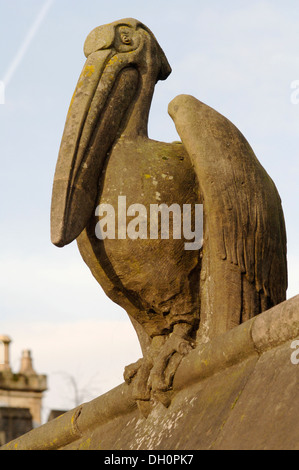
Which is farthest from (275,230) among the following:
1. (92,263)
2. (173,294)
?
(92,263)

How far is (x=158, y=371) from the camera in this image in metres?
5.25

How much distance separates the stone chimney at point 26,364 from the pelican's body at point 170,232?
21072 mm

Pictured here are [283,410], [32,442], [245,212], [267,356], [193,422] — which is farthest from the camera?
[32,442]

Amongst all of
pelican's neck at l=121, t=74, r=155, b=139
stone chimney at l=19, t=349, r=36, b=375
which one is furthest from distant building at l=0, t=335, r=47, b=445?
pelican's neck at l=121, t=74, r=155, b=139

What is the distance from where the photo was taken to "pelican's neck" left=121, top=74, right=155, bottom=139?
5902 mm

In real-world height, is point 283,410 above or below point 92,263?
below

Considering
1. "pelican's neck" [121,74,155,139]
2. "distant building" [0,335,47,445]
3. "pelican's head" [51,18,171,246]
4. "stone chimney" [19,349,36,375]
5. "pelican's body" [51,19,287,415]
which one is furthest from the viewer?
"stone chimney" [19,349,36,375]

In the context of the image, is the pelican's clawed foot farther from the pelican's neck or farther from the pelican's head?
the pelican's neck

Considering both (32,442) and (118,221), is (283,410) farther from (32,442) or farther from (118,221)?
(32,442)

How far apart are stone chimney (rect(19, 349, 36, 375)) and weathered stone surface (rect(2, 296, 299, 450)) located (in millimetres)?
21203

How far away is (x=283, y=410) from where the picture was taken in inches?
153

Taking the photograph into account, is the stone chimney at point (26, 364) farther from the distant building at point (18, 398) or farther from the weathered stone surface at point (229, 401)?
the weathered stone surface at point (229, 401)

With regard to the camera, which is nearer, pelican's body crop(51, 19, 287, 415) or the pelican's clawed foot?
the pelican's clawed foot

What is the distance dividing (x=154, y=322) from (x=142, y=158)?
2.91 ft
